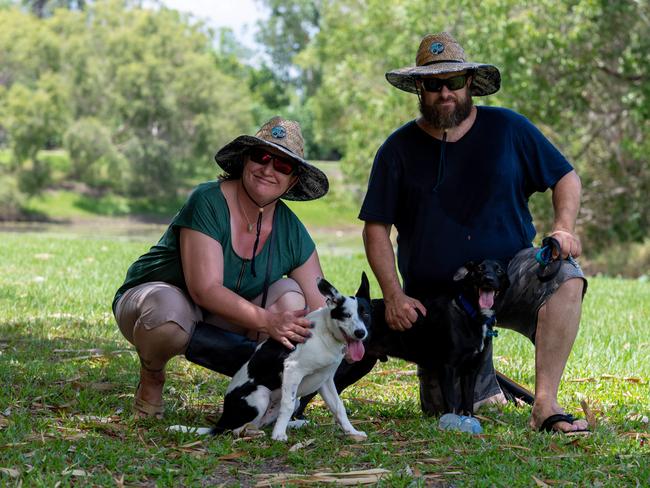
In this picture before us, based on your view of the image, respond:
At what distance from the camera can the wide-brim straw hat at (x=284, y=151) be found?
183 inches

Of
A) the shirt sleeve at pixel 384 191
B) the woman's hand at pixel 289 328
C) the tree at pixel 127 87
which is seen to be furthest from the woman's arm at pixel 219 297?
the tree at pixel 127 87

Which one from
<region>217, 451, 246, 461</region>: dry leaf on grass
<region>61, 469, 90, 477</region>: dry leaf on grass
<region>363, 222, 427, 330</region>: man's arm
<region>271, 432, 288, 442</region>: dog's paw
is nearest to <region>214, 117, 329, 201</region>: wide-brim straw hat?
<region>363, 222, 427, 330</region>: man's arm

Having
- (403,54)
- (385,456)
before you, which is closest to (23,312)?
(385,456)

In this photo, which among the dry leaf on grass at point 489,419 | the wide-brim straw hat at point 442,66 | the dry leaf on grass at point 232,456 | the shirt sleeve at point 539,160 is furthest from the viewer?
the shirt sleeve at point 539,160

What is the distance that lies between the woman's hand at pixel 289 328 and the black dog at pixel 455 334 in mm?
565

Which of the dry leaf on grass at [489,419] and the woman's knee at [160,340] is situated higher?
the woman's knee at [160,340]

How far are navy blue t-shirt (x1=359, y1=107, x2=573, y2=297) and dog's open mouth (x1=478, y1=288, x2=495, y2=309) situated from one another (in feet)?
1.59

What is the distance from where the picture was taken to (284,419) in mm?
4297

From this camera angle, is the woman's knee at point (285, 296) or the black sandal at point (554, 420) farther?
the woman's knee at point (285, 296)

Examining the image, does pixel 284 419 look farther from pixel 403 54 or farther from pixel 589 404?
pixel 403 54

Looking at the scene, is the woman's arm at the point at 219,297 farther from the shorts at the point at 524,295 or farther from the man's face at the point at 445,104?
the man's face at the point at 445,104

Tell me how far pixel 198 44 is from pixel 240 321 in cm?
4179

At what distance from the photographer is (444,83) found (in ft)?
16.4

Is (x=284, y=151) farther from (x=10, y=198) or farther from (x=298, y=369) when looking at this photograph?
(x=10, y=198)
